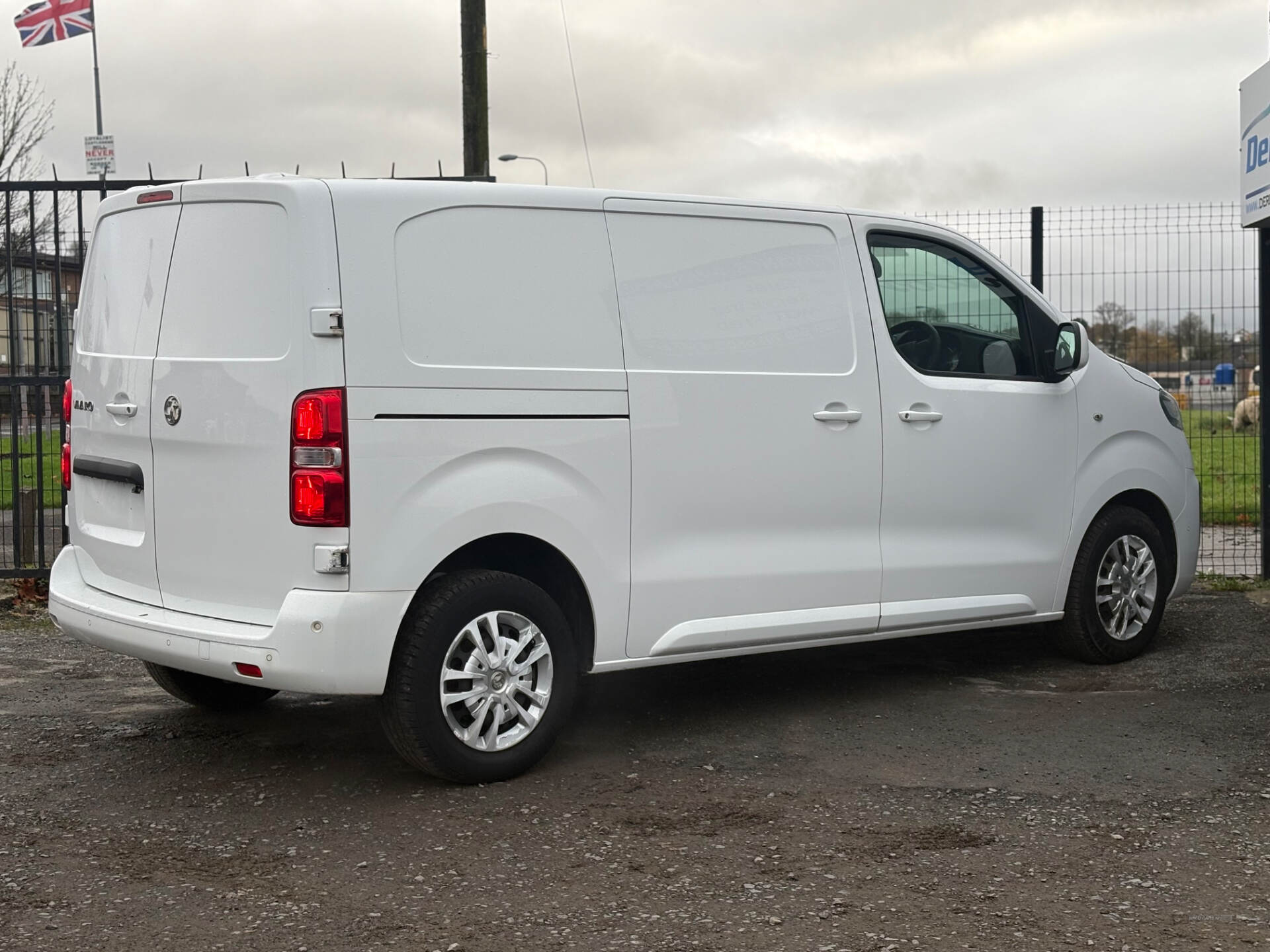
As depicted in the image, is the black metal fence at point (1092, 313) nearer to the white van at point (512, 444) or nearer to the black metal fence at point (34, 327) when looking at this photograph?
the black metal fence at point (34, 327)

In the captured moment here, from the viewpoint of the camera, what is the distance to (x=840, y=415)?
229 inches

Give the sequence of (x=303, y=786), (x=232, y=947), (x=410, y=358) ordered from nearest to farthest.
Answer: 1. (x=232, y=947)
2. (x=410, y=358)
3. (x=303, y=786)

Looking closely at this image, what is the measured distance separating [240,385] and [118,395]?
71 centimetres

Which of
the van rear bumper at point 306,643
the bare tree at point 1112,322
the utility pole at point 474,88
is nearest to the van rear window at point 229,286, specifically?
the van rear bumper at point 306,643

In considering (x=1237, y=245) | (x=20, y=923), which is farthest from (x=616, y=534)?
(x=1237, y=245)

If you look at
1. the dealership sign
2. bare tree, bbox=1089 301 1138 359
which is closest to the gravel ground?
the dealership sign

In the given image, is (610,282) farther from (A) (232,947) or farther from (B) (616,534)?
(A) (232,947)

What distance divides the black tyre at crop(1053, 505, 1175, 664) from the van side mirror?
0.77 meters

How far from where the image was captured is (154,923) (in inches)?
150

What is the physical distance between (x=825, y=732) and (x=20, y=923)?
3.05 m

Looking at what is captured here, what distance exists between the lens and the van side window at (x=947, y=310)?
611 cm

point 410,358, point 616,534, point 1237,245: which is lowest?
point 616,534

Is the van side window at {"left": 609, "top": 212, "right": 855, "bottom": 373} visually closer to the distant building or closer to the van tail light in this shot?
the van tail light

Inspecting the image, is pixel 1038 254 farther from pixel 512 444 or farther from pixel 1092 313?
pixel 512 444
